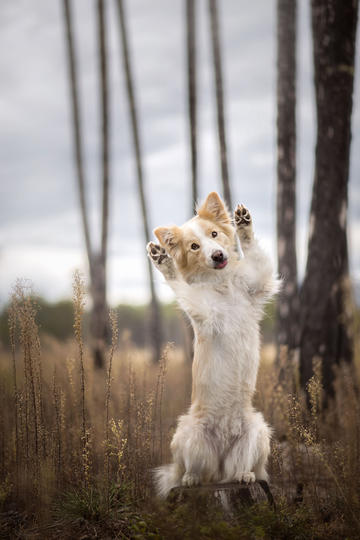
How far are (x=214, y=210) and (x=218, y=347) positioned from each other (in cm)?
120

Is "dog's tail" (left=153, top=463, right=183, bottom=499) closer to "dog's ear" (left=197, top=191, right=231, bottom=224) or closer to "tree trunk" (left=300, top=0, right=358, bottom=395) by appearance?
"dog's ear" (left=197, top=191, right=231, bottom=224)

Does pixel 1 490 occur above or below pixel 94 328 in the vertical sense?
below

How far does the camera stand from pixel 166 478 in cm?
376

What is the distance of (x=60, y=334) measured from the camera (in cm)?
2166

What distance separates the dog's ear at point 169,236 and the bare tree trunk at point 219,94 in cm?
402

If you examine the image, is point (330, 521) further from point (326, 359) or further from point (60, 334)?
point (60, 334)

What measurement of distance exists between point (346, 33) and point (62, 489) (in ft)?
21.1

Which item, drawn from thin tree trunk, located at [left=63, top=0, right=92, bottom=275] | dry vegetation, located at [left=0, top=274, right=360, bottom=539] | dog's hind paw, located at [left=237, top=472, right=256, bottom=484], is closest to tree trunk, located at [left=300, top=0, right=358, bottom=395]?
dry vegetation, located at [left=0, top=274, right=360, bottom=539]

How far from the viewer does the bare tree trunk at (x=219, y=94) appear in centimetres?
797

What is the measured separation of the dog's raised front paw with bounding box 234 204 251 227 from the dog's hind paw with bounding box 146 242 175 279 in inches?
25.3

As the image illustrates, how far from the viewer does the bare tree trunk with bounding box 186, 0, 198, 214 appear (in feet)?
26.2

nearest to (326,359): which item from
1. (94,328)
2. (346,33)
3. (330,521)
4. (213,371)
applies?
(330,521)

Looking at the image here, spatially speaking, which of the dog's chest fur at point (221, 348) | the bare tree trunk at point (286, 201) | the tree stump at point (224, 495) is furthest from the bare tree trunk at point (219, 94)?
the tree stump at point (224, 495)

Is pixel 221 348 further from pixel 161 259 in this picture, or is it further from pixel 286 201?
pixel 286 201
